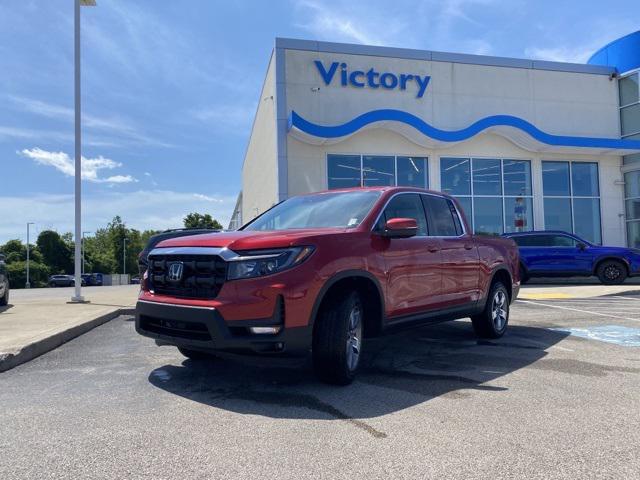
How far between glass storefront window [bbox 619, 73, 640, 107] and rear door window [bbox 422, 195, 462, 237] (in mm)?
19873

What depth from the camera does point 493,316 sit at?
7.00 meters

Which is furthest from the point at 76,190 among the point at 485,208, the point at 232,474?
the point at 485,208

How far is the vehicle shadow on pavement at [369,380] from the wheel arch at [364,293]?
0.53 m

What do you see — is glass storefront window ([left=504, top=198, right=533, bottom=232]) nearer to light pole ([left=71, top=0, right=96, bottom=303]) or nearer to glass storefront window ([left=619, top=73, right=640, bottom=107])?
glass storefront window ([left=619, top=73, right=640, bottom=107])

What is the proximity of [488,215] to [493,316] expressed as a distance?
14555 mm

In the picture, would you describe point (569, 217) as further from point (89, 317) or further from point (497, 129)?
point (89, 317)

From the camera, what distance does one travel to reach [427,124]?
1912 centimetres

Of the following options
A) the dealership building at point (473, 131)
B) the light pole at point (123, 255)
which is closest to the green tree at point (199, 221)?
the light pole at point (123, 255)

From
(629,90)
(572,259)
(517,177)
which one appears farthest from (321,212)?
(629,90)

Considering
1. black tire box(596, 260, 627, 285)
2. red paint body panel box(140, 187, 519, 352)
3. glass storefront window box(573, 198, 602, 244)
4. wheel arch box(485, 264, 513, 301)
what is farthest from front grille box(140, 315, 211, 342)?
glass storefront window box(573, 198, 602, 244)

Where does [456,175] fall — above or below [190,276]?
above

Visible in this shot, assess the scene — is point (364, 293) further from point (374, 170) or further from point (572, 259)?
point (374, 170)

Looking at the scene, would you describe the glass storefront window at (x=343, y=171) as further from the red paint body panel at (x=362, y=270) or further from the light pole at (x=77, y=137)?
the red paint body panel at (x=362, y=270)

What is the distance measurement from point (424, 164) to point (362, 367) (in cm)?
1593
